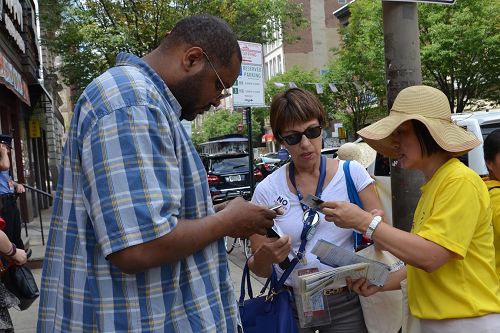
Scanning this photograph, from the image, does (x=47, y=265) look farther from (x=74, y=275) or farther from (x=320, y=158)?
(x=320, y=158)

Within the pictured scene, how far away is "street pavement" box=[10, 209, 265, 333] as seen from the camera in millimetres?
6043

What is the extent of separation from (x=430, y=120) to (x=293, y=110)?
0.81m

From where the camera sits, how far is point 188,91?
5.46ft

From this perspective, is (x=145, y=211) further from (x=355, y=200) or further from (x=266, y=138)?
(x=266, y=138)

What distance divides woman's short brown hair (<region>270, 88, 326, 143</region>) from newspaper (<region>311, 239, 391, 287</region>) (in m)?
0.81

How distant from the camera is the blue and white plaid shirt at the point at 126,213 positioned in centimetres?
139

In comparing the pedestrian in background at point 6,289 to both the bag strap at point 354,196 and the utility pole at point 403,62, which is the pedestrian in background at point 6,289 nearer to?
the bag strap at point 354,196

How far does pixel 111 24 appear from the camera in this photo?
18266mm

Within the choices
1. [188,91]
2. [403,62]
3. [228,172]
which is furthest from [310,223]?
[228,172]

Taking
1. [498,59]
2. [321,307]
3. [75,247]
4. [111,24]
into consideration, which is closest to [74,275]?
[75,247]

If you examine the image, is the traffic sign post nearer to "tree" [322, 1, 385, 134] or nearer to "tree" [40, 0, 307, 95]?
"tree" [40, 0, 307, 95]

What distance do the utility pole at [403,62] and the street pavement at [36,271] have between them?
1711 mm

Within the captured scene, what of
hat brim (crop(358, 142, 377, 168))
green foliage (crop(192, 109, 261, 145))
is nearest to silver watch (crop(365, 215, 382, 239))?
hat brim (crop(358, 142, 377, 168))

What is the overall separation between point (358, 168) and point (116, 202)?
5.43 ft
